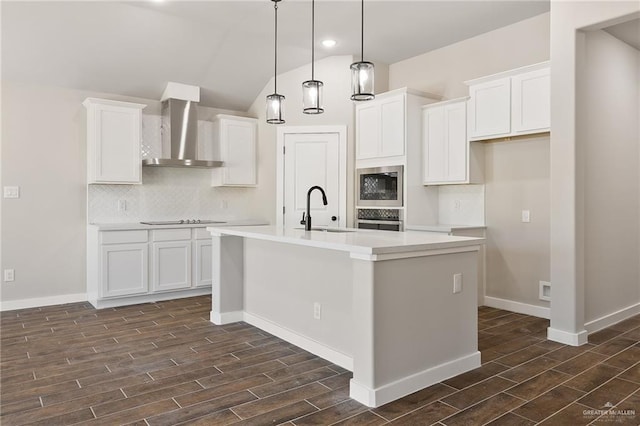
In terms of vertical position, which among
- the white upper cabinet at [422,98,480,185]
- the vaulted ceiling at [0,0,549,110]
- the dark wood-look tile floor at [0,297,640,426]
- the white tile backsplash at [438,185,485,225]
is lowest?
the dark wood-look tile floor at [0,297,640,426]

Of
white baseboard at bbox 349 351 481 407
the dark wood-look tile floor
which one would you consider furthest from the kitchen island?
the dark wood-look tile floor

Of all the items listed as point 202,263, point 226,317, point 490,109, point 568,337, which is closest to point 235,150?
point 202,263

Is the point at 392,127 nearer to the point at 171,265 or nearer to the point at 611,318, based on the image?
the point at 611,318

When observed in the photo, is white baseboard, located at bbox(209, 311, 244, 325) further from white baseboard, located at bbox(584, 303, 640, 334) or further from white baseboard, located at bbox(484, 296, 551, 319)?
white baseboard, located at bbox(584, 303, 640, 334)

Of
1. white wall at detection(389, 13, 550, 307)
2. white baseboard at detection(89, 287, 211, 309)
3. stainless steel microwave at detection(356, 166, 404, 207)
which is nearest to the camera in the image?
white wall at detection(389, 13, 550, 307)

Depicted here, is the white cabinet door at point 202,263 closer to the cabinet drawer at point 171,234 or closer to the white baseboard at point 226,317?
the cabinet drawer at point 171,234

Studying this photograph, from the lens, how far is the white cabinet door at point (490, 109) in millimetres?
4383

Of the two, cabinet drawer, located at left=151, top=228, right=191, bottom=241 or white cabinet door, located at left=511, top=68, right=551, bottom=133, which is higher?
white cabinet door, located at left=511, top=68, right=551, bottom=133

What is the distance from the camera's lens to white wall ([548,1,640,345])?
3.61 m

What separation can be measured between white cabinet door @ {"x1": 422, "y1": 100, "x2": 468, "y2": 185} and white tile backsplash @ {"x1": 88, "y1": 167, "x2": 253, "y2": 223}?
278 centimetres

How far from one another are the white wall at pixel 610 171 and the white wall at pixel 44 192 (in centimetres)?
529

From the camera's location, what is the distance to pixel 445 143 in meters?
4.98

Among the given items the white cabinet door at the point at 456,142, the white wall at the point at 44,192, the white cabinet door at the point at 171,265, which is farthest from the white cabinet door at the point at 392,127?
the white wall at the point at 44,192

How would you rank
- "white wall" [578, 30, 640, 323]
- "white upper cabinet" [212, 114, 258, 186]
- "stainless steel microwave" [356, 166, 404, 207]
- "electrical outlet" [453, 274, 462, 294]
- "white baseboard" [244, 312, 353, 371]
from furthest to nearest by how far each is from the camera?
1. "white upper cabinet" [212, 114, 258, 186]
2. "stainless steel microwave" [356, 166, 404, 207]
3. "white wall" [578, 30, 640, 323]
4. "white baseboard" [244, 312, 353, 371]
5. "electrical outlet" [453, 274, 462, 294]
